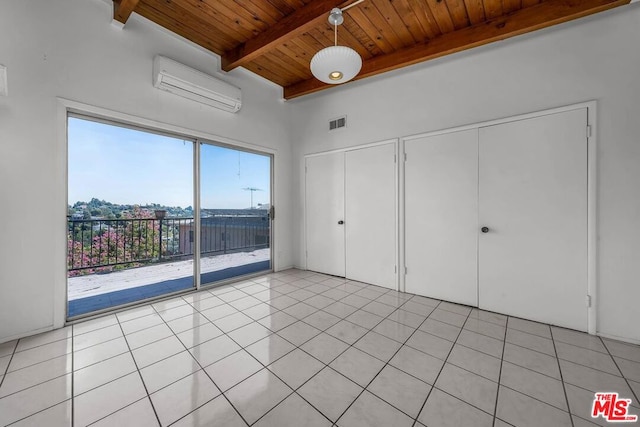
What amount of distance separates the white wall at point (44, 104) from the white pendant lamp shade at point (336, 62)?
2.12 meters

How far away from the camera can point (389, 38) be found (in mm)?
2971

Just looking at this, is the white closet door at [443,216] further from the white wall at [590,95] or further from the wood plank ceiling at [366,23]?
the wood plank ceiling at [366,23]

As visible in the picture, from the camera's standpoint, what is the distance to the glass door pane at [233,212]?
3.64 metres

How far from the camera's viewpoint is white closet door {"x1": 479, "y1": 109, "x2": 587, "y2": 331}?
2395 millimetres

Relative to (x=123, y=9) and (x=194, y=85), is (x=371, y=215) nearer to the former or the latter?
(x=194, y=85)

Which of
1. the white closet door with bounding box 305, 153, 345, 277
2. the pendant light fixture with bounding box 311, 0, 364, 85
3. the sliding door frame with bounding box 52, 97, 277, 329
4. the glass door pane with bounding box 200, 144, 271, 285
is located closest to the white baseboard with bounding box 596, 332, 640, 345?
the white closet door with bounding box 305, 153, 345, 277

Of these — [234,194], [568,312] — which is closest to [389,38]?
[234,194]

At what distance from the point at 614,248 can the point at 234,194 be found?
4.56 meters

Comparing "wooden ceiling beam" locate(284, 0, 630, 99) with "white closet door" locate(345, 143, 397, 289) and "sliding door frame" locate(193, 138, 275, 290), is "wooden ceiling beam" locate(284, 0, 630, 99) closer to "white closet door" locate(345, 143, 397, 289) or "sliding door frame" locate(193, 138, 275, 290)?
"white closet door" locate(345, 143, 397, 289)

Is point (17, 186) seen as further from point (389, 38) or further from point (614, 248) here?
point (614, 248)

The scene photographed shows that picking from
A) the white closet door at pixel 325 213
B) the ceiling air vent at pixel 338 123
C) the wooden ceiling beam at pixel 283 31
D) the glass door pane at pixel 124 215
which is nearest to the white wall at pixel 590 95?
the ceiling air vent at pixel 338 123

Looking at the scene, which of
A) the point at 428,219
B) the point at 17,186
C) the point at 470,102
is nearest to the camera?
A: the point at 17,186

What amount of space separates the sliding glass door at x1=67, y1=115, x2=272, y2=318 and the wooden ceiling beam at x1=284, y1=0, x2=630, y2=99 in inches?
96.3

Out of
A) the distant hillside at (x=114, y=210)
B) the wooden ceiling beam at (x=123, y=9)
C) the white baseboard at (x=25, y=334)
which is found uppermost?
the wooden ceiling beam at (x=123, y=9)
